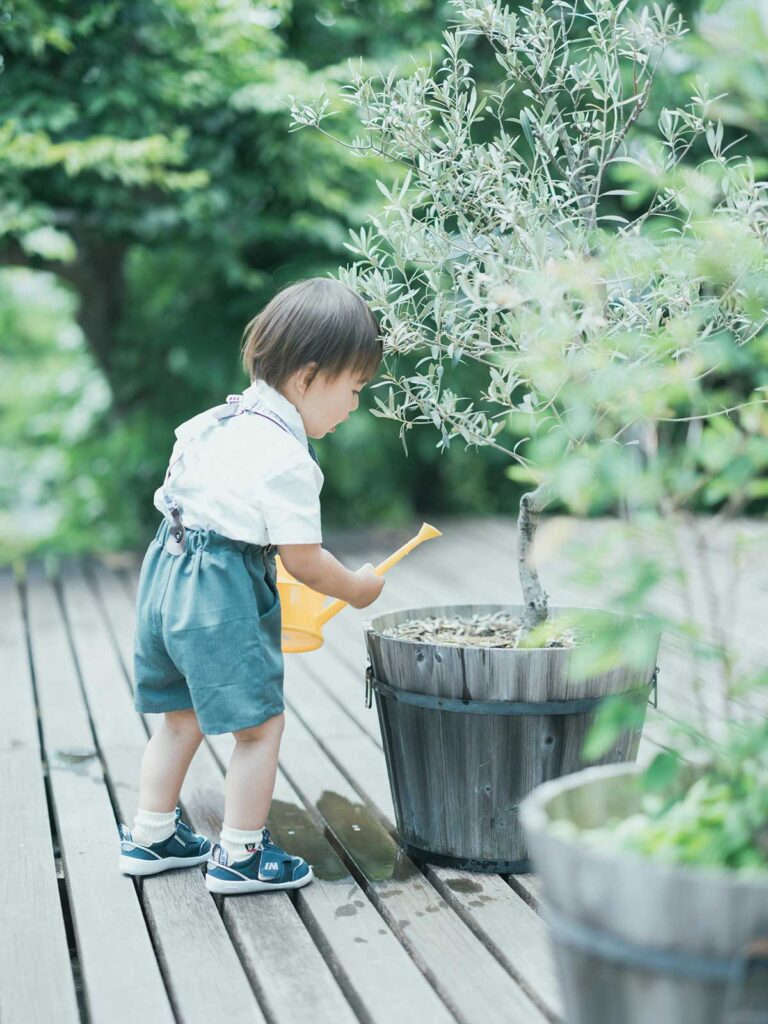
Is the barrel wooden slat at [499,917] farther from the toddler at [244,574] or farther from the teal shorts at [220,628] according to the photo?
the teal shorts at [220,628]

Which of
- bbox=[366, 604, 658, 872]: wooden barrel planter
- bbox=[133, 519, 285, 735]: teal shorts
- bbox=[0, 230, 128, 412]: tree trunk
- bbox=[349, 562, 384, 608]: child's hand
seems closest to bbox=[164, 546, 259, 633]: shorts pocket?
bbox=[133, 519, 285, 735]: teal shorts

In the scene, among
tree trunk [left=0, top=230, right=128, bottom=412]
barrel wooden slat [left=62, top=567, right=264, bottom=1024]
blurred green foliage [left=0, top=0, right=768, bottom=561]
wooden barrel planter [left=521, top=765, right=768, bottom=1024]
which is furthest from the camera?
tree trunk [left=0, top=230, right=128, bottom=412]

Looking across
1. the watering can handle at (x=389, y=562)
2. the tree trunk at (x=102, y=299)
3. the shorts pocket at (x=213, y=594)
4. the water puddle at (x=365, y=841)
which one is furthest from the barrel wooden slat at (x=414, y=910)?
the tree trunk at (x=102, y=299)

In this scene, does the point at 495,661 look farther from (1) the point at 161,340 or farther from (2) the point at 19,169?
(1) the point at 161,340

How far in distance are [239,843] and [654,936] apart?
3.59 ft

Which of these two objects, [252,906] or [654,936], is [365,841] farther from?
[654,936]

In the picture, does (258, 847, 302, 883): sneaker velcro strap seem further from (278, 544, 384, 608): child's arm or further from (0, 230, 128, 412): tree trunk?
(0, 230, 128, 412): tree trunk

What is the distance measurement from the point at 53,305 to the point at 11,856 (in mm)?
7523

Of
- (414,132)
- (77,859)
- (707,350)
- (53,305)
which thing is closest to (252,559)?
(77,859)

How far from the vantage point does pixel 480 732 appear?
2.12 metres

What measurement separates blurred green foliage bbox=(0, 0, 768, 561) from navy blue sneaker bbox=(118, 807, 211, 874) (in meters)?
2.88

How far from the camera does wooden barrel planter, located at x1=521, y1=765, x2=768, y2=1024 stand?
3.84 ft

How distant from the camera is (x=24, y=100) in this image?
4633mm

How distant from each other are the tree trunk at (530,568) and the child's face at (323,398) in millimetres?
399
